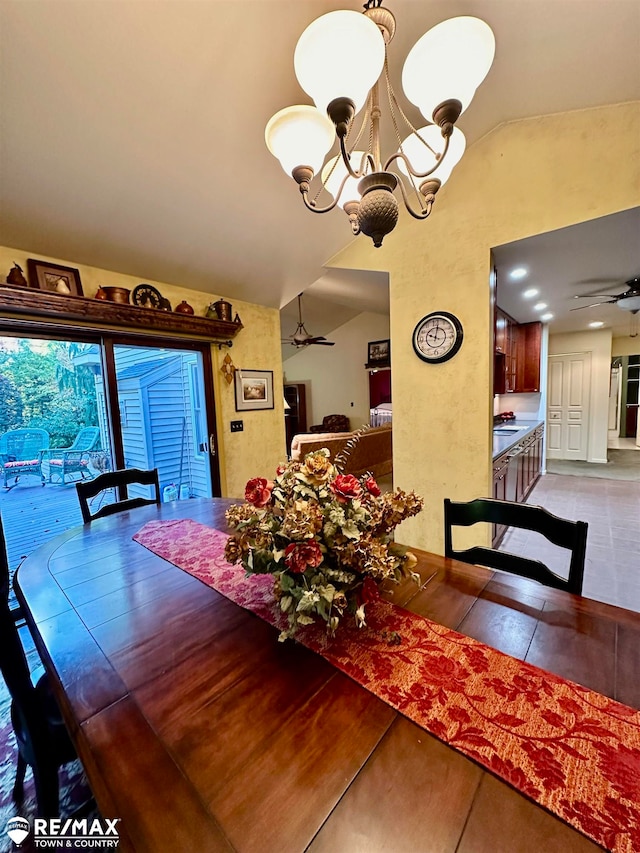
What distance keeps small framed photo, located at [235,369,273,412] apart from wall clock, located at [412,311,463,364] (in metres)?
1.65

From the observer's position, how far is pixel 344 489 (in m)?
0.96

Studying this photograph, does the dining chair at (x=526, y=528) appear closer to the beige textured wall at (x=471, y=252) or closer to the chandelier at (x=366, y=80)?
the chandelier at (x=366, y=80)

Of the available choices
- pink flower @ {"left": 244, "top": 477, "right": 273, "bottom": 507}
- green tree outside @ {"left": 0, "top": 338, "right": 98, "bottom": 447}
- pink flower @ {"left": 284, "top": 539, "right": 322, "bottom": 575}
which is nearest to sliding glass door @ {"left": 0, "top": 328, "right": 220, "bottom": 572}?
green tree outside @ {"left": 0, "top": 338, "right": 98, "bottom": 447}

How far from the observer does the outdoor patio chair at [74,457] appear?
2523mm

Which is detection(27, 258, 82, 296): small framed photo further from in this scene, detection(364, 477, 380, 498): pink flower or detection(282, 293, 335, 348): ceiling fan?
detection(282, 293, 335, 348): ceiling fan

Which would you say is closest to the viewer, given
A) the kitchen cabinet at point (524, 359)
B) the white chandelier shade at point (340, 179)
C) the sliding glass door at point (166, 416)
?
the white chandelier shade at point (340, 179)

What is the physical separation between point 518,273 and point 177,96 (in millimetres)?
2785

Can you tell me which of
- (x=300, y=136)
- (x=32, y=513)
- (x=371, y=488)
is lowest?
(x=32, y=513)

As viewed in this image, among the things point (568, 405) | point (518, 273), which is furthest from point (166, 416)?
point (568, 405)

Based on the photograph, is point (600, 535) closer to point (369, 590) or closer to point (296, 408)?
point (369, 590)

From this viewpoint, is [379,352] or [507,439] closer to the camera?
[507,439]

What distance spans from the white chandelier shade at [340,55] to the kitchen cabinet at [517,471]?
253 centimetres

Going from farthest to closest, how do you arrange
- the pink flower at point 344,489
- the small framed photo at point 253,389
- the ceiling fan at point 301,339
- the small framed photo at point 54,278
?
→ the ceiling fan at point 301,339
the small framed photo at point 253,389
the small framed photo at point 54,278
the pink flower at point 344,489

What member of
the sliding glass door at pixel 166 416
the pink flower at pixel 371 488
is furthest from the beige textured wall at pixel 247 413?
the pink flower at pixel 371 488
